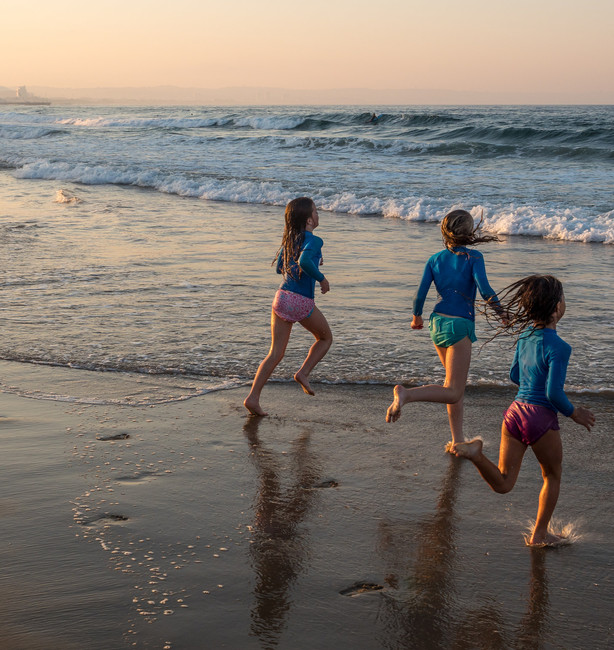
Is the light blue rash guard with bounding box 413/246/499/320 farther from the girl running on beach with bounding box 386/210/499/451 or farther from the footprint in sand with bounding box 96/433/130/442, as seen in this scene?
the footprint in sand with bounding box 96/433/130/442

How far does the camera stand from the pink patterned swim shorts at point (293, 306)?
5.24 m

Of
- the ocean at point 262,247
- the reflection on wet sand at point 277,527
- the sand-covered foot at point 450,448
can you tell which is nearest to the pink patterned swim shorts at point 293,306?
the reflection on wet sand at point 277,527

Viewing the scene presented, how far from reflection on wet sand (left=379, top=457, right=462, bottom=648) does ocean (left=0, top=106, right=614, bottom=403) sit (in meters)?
2.34

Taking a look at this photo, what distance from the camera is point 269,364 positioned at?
5.30 metres

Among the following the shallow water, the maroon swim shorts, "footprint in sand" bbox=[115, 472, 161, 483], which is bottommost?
"footprint in sand" bbox=[115, 472, 161, 483]

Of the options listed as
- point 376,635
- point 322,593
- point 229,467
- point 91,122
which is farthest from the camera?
point 91,122

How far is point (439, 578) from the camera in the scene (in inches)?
125

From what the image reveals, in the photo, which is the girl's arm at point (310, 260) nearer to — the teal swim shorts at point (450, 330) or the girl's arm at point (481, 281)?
the teal swim shorts at point (450, 330)

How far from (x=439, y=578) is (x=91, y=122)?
5714 cm

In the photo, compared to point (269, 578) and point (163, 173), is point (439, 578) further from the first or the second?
point (163, 173)

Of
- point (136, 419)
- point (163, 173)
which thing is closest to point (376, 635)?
point (136, 419)

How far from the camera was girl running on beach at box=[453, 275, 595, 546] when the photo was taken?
10.8ft

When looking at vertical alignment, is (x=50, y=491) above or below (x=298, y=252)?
below

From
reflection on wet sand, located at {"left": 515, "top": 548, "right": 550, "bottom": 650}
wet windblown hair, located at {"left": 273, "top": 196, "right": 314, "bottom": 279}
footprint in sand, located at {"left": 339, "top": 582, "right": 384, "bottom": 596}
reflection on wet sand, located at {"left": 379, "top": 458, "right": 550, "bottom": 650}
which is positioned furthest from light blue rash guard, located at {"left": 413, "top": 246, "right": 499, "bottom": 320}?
footprint in sand, located at {"left": 339, "top": 582, "right": 384, "bottom": 596}
